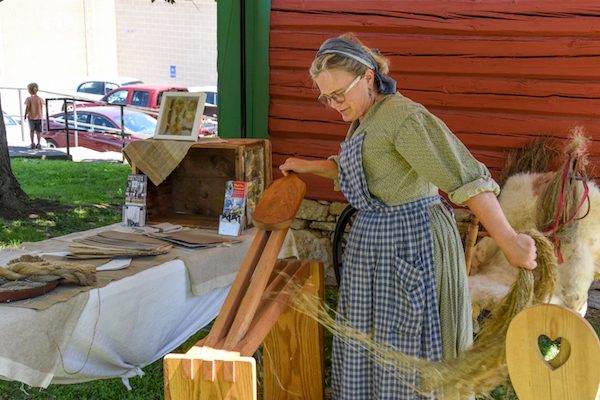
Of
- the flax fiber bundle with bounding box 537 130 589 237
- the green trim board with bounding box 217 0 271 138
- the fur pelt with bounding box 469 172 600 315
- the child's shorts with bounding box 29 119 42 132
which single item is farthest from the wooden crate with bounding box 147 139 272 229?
the child's shorts with bounding box 29 119 42 132

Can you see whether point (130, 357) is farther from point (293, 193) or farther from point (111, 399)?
point (111, 399)

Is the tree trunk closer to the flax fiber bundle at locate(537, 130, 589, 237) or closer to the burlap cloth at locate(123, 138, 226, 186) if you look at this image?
the burlap cloth at locate(123, 138, 226, 186)

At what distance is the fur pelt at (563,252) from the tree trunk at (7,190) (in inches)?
A: 209

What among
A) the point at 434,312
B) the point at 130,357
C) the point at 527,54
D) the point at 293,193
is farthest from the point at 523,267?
the point at 527,54

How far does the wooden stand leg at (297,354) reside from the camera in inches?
92.7

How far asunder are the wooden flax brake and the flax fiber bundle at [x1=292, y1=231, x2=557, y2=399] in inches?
9.4

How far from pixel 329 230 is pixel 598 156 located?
194 cm

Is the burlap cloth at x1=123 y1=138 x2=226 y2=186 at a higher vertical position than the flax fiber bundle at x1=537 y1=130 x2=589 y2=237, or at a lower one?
higher

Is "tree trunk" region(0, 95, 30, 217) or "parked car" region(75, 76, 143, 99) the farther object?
"parked car" region(75, 76, 143, 99)

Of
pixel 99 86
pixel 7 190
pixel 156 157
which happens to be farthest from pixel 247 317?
pixel 99 86

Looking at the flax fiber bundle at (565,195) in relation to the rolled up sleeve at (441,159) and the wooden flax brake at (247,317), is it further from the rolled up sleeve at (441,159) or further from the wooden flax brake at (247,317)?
the rolled up sleeve at (441,159)

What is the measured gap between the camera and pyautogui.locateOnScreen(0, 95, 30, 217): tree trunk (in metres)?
6.58

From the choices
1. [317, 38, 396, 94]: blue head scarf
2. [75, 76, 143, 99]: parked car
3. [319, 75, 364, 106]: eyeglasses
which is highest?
[317, 38, 396, 94]: blue head scarf

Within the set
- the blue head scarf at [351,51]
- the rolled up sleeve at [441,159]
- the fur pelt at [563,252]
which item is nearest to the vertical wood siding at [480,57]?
the fur pelt at [563,252]
